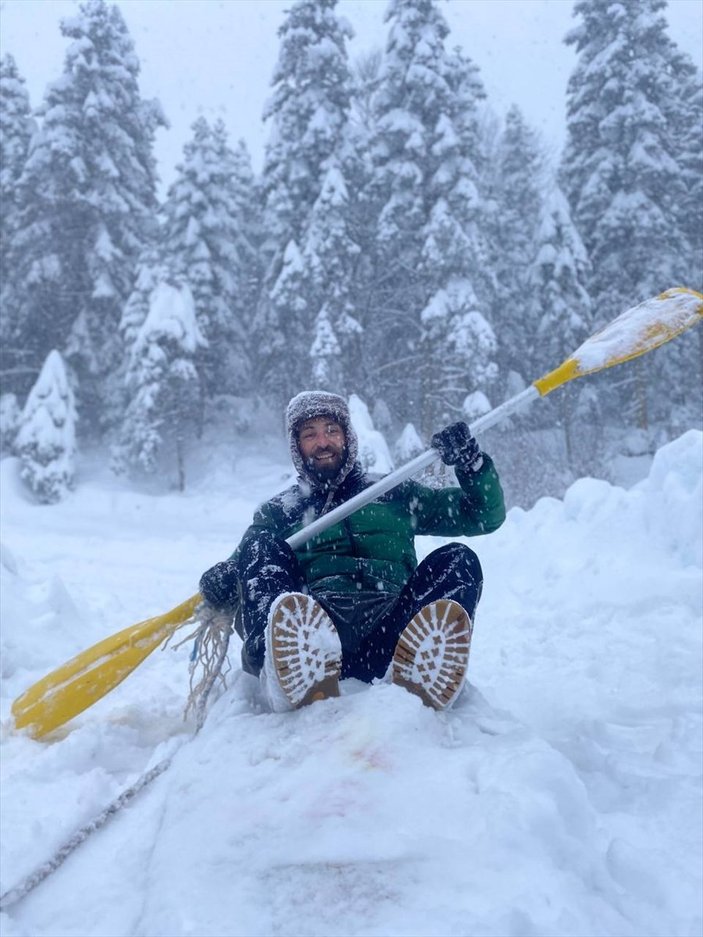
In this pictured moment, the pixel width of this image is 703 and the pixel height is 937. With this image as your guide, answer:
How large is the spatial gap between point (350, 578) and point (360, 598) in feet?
0.35

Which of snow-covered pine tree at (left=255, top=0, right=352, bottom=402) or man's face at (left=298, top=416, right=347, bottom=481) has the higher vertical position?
snow-covered pine tree at (left=255, top=0, right=352, bottom=402)

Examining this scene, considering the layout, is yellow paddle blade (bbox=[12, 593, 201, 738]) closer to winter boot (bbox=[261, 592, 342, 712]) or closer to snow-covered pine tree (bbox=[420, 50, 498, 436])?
winter boot (bbox=[261, 592, 342, 712])

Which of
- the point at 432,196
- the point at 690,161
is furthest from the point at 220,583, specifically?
the point at 690,161

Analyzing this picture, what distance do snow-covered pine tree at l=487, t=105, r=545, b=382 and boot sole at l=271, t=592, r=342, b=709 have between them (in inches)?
624

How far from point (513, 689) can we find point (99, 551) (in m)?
6.68

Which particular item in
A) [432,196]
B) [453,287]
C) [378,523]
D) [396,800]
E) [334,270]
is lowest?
[396,800]

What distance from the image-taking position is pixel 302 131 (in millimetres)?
16594

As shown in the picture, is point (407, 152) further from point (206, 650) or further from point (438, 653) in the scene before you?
point (438, 653)

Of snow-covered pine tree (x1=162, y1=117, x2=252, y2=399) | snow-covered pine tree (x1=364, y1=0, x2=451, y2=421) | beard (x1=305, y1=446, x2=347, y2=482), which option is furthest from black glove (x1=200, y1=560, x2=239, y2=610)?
snow-covered pine tree (x1=162, y1=117, x2=252, y2=399)

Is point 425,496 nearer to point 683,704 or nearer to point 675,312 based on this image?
point 683,704

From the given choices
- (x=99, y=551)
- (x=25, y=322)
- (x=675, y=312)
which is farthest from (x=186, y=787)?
(x=25, y=322)

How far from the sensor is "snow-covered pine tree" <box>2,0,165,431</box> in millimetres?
18109

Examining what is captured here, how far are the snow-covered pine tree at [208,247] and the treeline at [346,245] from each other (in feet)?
0.21

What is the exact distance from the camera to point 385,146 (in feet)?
52.1
